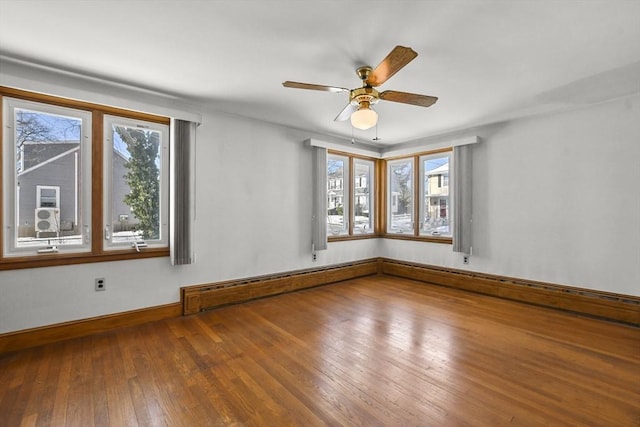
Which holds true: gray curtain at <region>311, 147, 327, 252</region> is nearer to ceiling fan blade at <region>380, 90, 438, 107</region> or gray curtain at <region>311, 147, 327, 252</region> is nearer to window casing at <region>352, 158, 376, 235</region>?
window casing at <region>352, 158, 376, 235</region>

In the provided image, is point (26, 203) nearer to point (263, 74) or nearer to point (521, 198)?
point (263, 74)

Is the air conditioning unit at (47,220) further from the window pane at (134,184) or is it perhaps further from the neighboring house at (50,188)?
the window pane at (134,184)

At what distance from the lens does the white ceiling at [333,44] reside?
1.97 m

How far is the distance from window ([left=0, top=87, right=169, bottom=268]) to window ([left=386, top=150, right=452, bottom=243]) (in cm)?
413

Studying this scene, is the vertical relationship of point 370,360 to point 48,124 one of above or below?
below

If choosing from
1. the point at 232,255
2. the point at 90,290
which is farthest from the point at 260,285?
the point at 90,290

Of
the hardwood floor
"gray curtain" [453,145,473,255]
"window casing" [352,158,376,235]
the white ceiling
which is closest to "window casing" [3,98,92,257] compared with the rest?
the white ceiling

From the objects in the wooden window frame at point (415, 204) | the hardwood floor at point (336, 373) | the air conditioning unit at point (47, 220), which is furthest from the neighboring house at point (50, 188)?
the wooden window frame at point (415, 204)

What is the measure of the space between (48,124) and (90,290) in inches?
67.3

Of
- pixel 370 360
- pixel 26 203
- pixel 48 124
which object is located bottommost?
pixel 370 360

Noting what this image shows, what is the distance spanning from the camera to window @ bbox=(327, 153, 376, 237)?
550cm

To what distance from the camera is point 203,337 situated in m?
3.01

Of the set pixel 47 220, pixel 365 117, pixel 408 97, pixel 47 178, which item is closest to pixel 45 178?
pixel 47 178

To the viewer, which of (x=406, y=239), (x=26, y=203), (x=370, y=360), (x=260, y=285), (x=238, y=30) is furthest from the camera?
(x=406, y=239)
